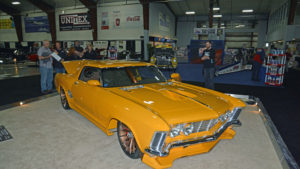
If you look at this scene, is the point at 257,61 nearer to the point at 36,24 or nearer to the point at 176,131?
the point at 176,131

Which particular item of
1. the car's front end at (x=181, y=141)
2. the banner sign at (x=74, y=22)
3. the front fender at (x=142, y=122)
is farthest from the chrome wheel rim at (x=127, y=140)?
the banner sign at (x=74, y=22)

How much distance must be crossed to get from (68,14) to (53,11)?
206 cm

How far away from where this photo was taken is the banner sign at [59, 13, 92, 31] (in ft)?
81.4

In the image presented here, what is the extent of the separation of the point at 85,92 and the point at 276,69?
8.25 meters

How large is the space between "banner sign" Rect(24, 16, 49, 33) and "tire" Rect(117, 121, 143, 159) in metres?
29.1

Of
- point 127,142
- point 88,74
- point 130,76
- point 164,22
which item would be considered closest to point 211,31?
point 164,22

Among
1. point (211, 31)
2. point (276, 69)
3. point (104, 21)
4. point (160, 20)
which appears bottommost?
point (276, 69)

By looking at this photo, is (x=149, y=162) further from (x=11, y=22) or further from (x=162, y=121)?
(x=11, y=22)

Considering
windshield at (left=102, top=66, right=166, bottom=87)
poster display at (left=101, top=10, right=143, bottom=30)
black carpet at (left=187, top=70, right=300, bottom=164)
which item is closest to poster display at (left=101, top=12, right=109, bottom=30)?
poster display at (left=101, top=10, right=143, bottom=30)

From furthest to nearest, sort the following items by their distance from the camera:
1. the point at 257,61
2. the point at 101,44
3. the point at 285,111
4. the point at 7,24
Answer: the point at 7,24 < the point at 101,44 < the point at 257,61 < the point at 285,111

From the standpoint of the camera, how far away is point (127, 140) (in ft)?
9.43

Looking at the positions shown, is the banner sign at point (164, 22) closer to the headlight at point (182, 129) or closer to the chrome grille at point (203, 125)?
the chrome grille at point (203, 125)

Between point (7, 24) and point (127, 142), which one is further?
point (7, 24)

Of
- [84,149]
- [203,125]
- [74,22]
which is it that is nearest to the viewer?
[203,125]
